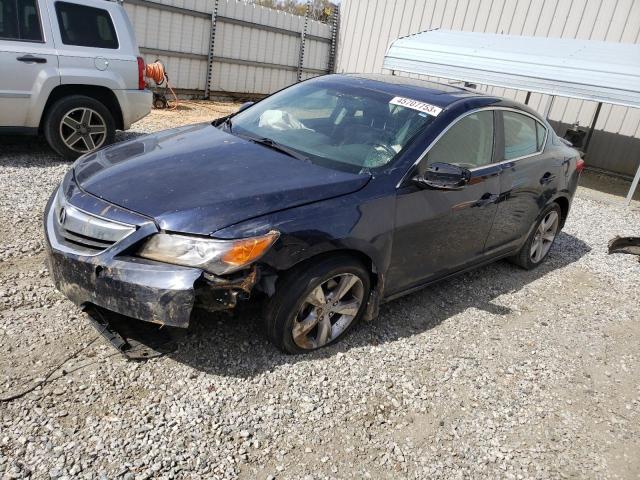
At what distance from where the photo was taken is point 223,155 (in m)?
3.34

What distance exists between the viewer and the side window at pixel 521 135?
Answer: 4229 millimetres

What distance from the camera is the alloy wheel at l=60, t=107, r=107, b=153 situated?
636 centimetres

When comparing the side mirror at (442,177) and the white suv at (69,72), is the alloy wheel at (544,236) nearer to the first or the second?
the side mirror at (442,177)

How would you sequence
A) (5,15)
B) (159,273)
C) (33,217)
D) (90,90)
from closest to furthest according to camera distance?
1. (159,273)
2. (33,217)
3. (5,15)
4. (90,90)

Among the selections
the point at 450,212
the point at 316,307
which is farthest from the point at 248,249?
the point at 450,212

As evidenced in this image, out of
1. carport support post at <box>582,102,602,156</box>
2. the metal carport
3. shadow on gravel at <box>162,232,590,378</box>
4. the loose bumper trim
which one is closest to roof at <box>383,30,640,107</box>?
the metal carport

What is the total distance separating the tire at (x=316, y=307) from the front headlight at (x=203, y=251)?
35 cm

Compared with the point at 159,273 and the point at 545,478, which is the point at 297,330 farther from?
the point at 545,478

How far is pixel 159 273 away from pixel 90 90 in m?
4.85

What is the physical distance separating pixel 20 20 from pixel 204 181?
4.46 meters

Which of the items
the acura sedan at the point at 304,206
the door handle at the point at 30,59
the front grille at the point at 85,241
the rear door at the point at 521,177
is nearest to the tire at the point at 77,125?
the door handle at the point at 30,59

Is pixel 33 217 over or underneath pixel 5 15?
underneath

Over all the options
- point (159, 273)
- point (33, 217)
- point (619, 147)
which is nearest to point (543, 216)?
point (159, 273)

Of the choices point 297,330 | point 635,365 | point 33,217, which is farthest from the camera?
point 33,217
